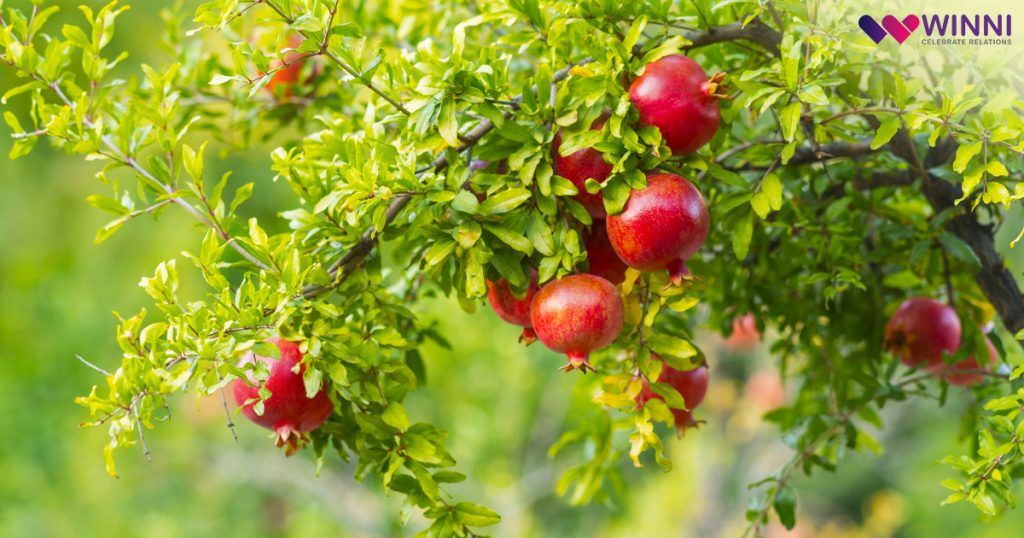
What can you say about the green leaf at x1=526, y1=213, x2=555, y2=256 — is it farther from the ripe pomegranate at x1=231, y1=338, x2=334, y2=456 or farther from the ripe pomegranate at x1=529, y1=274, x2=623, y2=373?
the ripe pomegranate at x1=231, y1=338, x2=334, y2=456

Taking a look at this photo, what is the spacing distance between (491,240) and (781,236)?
30cm

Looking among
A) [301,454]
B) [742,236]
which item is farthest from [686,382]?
[301,454]

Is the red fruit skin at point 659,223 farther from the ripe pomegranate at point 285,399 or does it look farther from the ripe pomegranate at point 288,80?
the ripe pomegranate at point 288,80

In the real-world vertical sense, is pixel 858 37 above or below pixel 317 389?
above

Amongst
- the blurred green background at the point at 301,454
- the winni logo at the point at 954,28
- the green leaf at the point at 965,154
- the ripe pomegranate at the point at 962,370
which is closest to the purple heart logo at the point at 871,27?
the winni logo at the point at 954,28

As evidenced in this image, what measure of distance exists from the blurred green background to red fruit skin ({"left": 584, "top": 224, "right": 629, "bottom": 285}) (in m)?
1.49

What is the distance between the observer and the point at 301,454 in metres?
3.21

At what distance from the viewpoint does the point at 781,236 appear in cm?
82

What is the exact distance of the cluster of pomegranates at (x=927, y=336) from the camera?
869 millimetres

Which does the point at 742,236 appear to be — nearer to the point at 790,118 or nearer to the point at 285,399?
the point at 790,118

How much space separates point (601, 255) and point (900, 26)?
0.26 m

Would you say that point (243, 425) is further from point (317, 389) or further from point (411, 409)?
point (317, 389)

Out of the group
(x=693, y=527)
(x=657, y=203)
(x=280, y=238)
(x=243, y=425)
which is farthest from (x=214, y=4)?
(x=243, y=425)

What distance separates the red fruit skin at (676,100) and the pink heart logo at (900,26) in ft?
0.47
